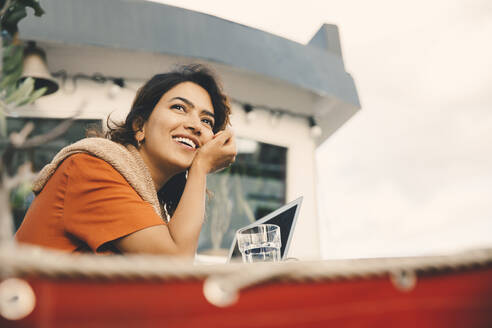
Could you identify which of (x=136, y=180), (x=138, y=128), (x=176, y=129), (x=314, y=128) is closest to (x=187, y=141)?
(x=176, y=129)

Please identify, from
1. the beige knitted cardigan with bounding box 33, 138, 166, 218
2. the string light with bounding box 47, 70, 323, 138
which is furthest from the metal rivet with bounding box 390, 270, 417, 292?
the string light with bounding box 47, 70, 323, 138

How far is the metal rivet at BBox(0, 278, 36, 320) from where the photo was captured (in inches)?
12.3

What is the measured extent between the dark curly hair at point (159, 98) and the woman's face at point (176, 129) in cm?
4

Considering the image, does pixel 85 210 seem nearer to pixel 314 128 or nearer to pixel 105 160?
pixel 105 160

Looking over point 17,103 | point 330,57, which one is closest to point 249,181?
point 330,57

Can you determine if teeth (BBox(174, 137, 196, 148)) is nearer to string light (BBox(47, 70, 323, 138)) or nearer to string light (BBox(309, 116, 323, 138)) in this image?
string light (BBox(47, 70, 323, 138))

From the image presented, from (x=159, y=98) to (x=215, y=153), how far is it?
382mm

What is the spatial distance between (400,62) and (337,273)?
198 inches

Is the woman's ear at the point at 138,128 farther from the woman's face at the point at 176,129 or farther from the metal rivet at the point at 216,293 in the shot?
the metal rivet at the point at 216,293

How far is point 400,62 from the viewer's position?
4848mm

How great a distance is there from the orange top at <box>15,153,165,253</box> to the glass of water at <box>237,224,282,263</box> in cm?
44

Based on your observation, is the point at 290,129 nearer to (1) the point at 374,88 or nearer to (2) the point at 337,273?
(1) the point at 374,88

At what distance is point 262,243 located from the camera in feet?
4.18

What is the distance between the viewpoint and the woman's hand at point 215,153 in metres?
1.28
